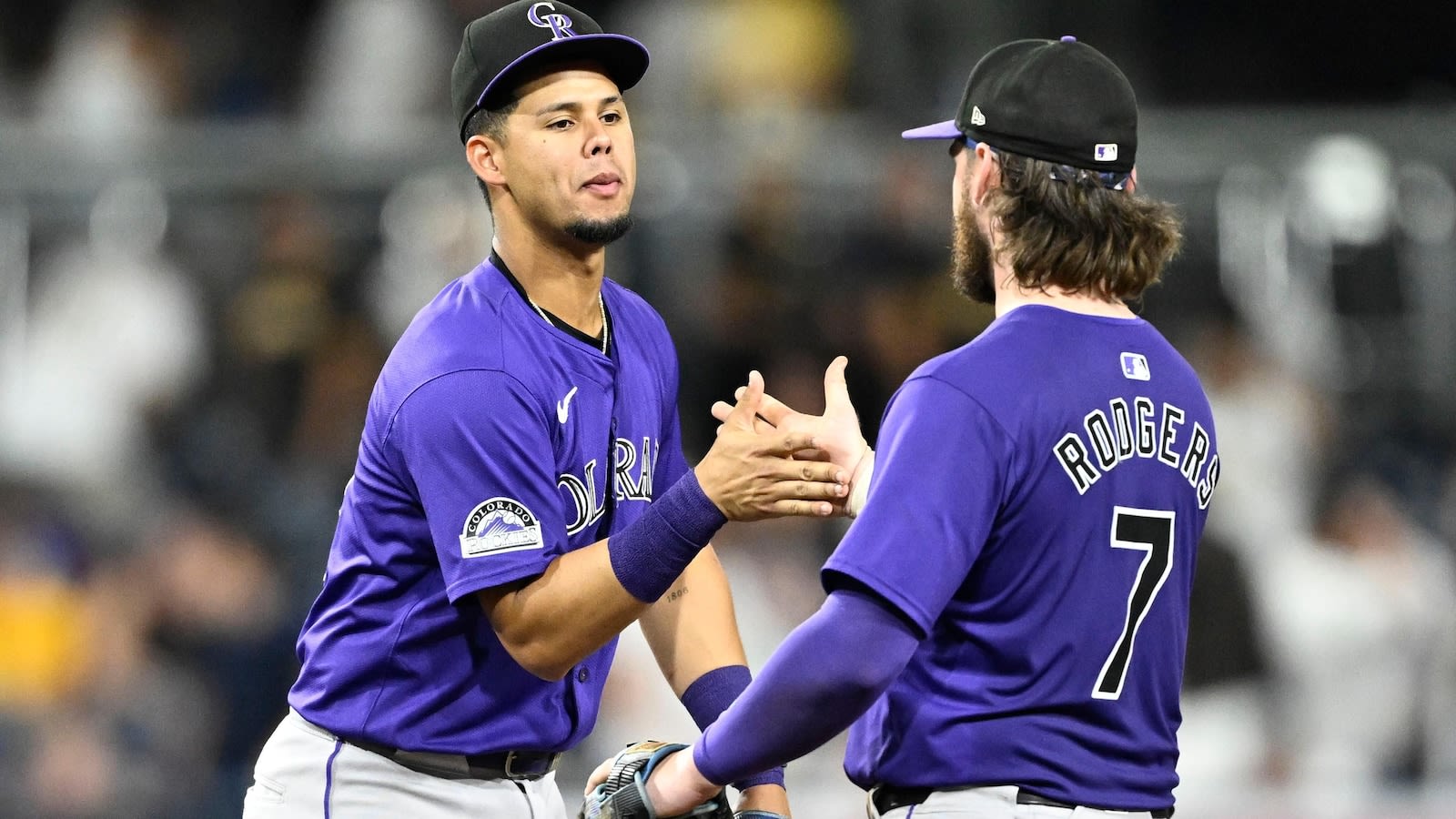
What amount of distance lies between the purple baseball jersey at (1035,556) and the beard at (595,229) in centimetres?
99

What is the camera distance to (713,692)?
3.92 metres

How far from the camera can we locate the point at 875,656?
9.22 feet

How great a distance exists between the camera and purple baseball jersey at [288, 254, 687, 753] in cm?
337

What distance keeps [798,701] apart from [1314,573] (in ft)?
19.3

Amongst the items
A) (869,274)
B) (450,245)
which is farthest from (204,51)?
(869,274)

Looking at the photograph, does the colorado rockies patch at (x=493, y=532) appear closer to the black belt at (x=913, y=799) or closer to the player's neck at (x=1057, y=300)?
the black belt at (x=913, y=799)

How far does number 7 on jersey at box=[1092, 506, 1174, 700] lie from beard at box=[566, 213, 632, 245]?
51.0 inches

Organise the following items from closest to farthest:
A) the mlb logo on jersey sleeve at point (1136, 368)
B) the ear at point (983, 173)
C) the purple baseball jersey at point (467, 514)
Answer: the mlb logo on jersey sleeve at point (1136, 368) < the ear at point (983, 173) < the purple baseball jersey at point (467, 514)

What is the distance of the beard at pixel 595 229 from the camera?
3.70m

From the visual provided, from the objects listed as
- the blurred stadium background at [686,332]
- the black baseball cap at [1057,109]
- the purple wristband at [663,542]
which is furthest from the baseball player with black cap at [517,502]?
the blurred stadium background at [686,332]

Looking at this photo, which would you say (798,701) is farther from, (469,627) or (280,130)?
(280,130)

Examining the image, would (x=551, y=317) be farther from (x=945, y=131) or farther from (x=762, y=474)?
(x=945, y=131)

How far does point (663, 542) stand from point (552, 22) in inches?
46.3

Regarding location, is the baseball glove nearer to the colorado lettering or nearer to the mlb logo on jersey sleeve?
the colorado lettering
